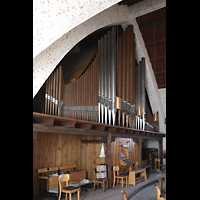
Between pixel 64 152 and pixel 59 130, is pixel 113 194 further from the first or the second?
pixel 59 130

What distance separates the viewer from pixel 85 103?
253 inches

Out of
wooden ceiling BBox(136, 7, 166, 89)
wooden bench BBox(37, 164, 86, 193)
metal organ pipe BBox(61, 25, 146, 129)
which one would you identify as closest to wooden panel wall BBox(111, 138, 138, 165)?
metal organ pipe BBox(61, 25, 146, 129)

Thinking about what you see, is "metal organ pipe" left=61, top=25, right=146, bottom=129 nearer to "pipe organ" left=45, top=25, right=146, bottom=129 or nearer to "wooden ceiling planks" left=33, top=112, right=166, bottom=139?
"pipe organ" left=45, top=25, right=146, bottom=129

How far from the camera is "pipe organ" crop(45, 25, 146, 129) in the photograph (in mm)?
5905

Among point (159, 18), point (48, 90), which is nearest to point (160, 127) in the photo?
point (159, 18)

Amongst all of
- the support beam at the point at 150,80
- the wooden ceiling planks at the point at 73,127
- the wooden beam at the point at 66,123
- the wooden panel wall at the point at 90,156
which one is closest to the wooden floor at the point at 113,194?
the wooden panel wall at the point at 90,156

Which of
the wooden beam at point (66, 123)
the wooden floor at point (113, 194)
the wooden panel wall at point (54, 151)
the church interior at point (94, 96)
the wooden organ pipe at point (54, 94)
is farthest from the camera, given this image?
the wooden panel wall at point (54, 151)

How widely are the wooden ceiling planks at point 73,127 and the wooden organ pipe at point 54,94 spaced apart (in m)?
0.25

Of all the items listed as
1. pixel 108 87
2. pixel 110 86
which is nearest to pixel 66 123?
pixel 108 87

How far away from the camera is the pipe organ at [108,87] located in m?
5.91

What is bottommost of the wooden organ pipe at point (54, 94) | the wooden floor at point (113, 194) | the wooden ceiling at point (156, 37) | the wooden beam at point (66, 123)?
the wooden floor at point (113, 194)

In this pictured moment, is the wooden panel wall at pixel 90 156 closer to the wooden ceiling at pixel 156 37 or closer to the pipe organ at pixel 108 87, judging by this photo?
the pipe organ at pixel 108 87

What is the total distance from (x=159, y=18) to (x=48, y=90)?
23.9 feet
